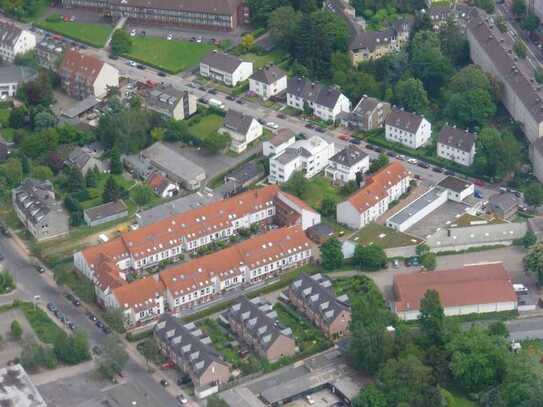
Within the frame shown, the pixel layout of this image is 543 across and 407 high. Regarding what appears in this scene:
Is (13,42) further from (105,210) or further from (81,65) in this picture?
(105,210)

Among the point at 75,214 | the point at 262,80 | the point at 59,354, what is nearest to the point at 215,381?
the point at 59,354

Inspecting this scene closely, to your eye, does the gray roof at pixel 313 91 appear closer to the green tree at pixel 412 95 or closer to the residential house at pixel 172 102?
the green tree at pixel 412 95

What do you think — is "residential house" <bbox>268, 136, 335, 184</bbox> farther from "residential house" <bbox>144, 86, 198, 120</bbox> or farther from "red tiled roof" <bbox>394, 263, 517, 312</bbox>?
"red tiled roof" <bbox>394, 263, 517, 312</bbox>

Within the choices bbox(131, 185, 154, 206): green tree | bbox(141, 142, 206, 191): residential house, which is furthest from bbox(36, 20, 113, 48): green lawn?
bbox(131, 185, 154, 206): green tree

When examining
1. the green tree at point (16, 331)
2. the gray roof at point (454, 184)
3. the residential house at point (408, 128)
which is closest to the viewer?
the green tree at point (16, 331)

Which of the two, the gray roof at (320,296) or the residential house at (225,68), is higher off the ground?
the residential house at (225,68)

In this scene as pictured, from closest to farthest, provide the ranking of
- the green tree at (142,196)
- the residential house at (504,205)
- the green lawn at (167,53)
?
the residential house at (504,205)
the green tree at (142,196)
the green lawn at (167,53)

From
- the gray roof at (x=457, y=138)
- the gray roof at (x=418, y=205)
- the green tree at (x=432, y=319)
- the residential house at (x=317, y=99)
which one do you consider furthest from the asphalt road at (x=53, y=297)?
the gray roof at (x=457, y=138)
